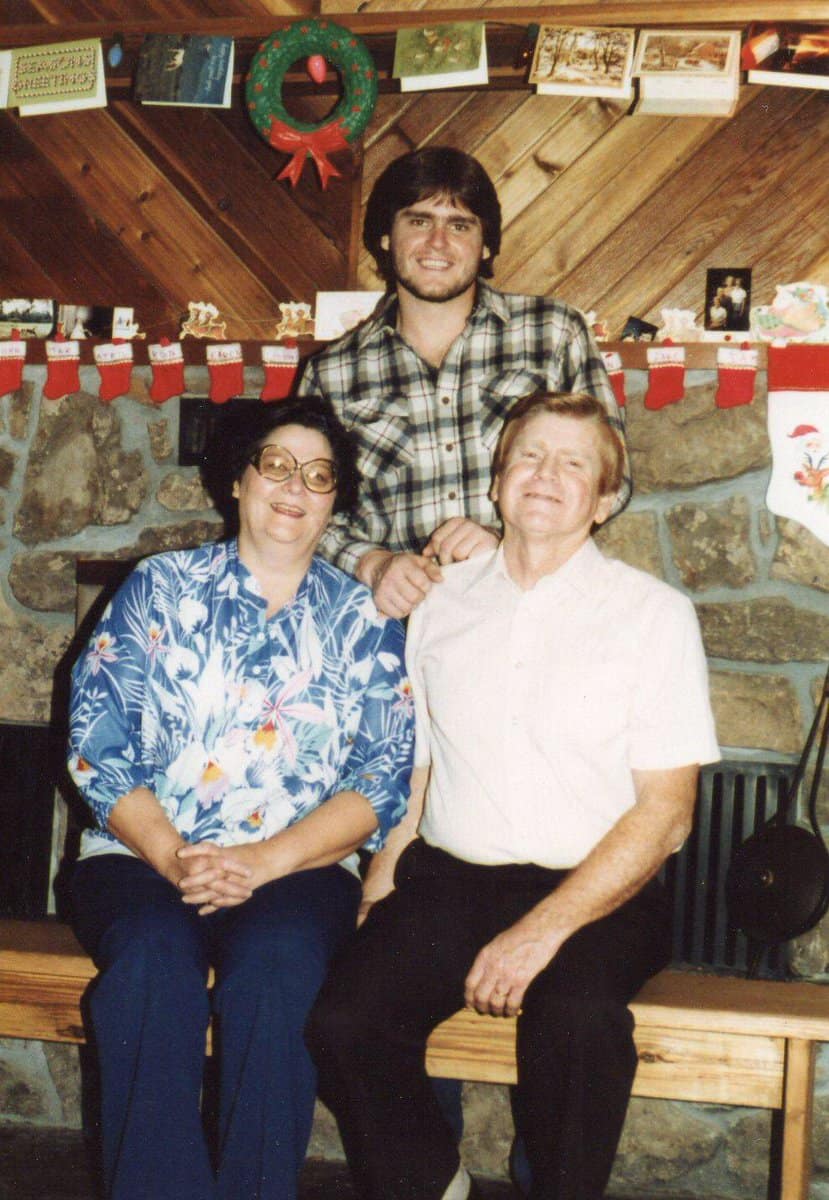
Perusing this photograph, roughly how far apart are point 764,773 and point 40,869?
169 centimetres

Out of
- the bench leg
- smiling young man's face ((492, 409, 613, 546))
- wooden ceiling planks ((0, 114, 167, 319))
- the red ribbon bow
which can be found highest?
the red ribbon bow

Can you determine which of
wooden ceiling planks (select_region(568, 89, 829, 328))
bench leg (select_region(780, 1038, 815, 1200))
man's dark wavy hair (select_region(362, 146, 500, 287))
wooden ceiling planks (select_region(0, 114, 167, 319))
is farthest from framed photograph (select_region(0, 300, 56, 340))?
bench leg (select_region(780, 1038, 815, 1200))

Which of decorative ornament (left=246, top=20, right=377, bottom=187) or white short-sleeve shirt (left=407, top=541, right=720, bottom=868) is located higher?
decorative ornament (left=246, top=20, right=377, bottom=187)

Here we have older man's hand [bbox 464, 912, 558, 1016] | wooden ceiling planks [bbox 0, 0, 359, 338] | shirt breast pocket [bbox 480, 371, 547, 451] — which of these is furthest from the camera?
wooden ceiling planks [bbox 0, 0, 359, 338]

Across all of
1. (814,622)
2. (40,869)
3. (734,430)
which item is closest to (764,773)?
(814,622)

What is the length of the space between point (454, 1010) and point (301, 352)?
156cm

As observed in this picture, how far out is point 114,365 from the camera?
2.54 m

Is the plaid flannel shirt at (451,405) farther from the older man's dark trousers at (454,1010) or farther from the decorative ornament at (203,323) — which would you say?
the older man's dark trousers at (454,1010)

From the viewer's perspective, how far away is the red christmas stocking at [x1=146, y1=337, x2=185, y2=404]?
8.25ft

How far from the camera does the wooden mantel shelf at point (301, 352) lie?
7.65 feet

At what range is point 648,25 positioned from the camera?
8.16ft

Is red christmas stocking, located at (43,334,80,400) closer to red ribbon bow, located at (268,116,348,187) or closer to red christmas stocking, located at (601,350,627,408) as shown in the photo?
red ribbon bow, located at (268,116,348,187)

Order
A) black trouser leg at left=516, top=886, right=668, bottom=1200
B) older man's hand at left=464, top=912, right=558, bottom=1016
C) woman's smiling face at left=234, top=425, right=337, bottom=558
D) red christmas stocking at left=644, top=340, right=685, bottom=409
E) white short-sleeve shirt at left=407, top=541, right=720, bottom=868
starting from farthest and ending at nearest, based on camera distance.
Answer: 1. red christmas stocking at left=644, top=340, right=685, bottom=409
2. woman's smiling face at left=234, top=425, right=337, bottom=558
3. white short-sleeve shirt at left=407, top=541, right=720, bottom=868
4. older man's hand at left=464, top=912, right=558, bottom=1016
5. black trouser leg at left=516, top=886, right=668, bottom=1200

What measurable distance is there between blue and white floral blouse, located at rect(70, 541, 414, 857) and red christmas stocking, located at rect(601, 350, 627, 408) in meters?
0.92
